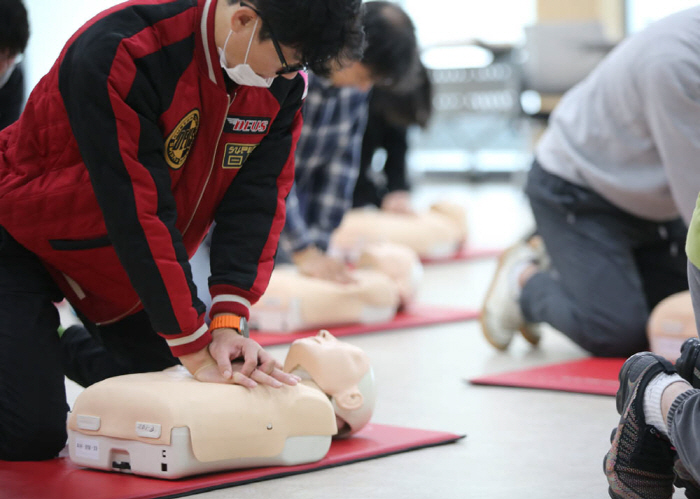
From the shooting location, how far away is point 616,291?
8.24ft

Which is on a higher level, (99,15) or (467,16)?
(99,15)

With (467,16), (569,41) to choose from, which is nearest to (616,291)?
(569,41)

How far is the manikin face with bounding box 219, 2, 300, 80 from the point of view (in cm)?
140

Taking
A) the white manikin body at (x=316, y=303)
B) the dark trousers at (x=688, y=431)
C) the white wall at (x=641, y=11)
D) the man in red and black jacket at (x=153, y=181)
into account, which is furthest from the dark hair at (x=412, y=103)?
the white wall at (x=641, y=11)

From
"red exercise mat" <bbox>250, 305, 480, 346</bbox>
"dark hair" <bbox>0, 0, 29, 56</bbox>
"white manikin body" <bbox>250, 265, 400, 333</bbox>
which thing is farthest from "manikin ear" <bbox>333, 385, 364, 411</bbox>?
"white manikin body" <bbox>250, 265, 400, 333</bbox>

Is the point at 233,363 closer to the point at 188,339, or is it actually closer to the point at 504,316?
the point at 188,339

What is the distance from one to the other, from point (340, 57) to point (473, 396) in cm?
99

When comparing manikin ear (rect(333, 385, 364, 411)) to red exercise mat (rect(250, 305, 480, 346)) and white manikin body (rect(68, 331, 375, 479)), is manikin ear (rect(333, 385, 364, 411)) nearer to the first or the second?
white manikin body (rect(68, 331, 375, 479))

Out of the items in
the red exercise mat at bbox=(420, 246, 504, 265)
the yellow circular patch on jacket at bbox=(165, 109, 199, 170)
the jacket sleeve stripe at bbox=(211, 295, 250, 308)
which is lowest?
the red exercise mat at bbox=(420, 246, 504, 265)

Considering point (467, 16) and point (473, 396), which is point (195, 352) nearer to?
point (473, 396)

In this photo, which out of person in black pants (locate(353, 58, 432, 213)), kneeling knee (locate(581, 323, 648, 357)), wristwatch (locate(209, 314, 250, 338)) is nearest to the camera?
wristwatch (locate(209, 314, 250, 338))

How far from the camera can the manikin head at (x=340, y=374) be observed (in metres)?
1.70

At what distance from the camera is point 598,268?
8.32 ft

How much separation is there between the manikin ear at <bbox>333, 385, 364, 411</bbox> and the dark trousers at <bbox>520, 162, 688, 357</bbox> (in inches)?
38.2
